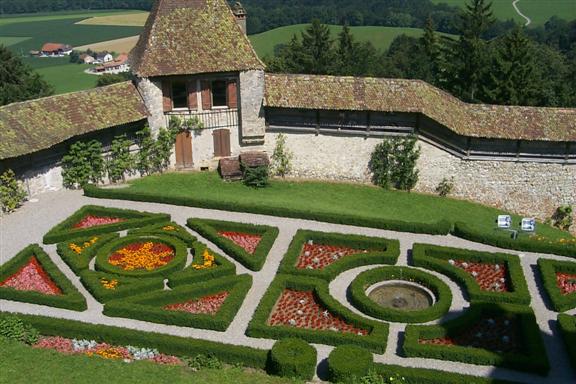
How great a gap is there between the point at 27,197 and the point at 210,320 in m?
15.6

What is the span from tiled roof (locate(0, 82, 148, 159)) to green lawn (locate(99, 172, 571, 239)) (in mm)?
4061

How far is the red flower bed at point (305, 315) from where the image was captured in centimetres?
2459

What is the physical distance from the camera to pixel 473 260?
1153 inches

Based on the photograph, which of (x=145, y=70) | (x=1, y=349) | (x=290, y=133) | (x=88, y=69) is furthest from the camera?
(x=88, y=69)

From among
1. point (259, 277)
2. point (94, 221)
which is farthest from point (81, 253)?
point (259, 277)

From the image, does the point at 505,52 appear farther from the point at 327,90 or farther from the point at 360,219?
the point at 360,219

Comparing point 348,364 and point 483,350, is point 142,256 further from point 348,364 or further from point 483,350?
point 483,350

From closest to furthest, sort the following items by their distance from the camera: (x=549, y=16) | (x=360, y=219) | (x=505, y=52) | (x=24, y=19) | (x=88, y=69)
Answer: (x=360, y=219) → (x=505, y=52) → (x=88, y=69) → (x=549, y=16) → (x=24, y=19)

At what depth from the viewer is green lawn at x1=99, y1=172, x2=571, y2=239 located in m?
35.3

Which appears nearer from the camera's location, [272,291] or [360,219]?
[272,291]

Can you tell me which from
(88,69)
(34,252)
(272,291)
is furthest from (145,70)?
(88,69)

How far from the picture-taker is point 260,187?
126 feet

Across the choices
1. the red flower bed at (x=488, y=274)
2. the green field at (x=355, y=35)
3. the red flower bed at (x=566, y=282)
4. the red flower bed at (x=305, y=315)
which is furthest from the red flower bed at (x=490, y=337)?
the green field at (x=355, y=35)

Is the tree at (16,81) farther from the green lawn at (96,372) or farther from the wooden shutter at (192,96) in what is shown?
the green lawn at (96,372)
